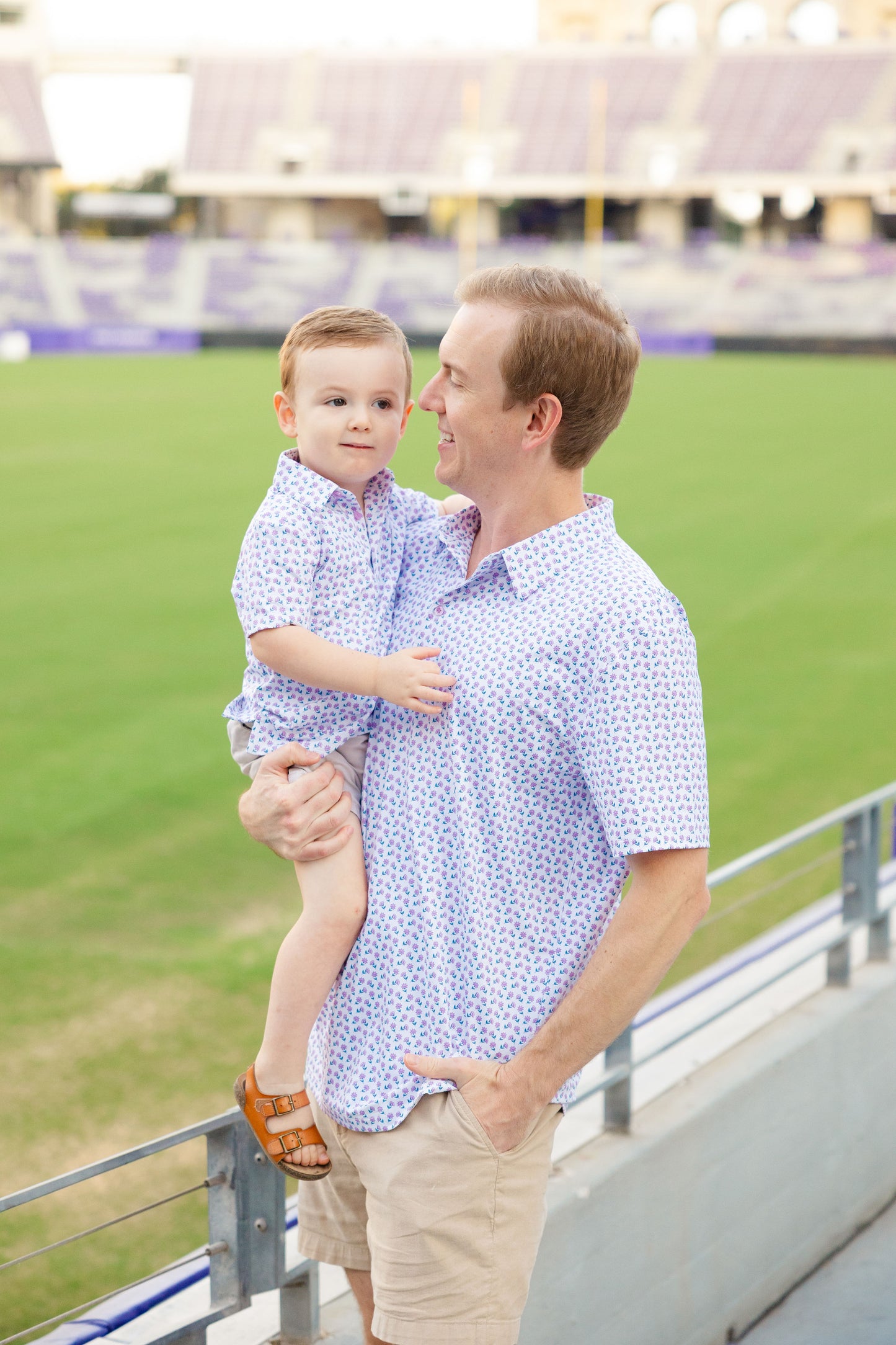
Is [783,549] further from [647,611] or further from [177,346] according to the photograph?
[177,346]

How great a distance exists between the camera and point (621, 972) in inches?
69.3

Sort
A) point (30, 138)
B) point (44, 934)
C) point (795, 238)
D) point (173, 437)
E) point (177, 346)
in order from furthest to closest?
point (30, 138), point (795, 238), point (177, 346), point (173, 437), point (44, 934)

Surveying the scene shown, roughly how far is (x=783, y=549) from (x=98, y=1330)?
39.1ft

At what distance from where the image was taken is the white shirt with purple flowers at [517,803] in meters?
1.74

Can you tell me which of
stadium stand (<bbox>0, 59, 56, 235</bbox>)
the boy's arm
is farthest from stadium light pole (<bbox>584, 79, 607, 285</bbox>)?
the boy's arm

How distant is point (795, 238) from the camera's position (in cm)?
4691

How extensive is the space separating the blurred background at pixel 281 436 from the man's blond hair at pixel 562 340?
173cm

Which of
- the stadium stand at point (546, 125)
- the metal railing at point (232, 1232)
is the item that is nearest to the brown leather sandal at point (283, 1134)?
the metal railing at point (232, 1232)

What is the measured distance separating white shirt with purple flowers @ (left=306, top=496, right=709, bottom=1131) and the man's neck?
0.04 meters

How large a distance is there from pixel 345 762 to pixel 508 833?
283mm

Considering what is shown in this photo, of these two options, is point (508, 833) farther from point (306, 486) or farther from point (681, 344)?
point (681, 344)

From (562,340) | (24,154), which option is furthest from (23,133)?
(562,340)

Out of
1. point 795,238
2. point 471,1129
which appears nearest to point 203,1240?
point 471,1129

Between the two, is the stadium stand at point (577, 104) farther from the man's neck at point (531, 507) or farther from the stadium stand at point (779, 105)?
the man's neck at point (531, 507)
